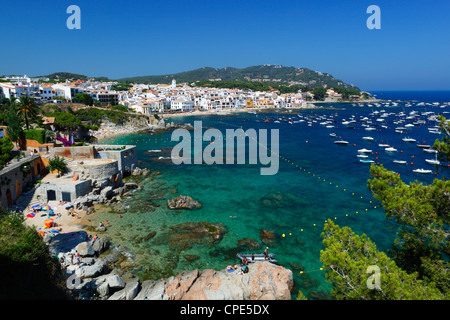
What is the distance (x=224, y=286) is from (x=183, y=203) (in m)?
11.8

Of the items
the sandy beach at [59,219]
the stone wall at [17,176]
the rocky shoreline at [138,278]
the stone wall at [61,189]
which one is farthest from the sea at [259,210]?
the stone wall at [17,176]

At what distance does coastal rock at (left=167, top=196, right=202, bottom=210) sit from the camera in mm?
23906

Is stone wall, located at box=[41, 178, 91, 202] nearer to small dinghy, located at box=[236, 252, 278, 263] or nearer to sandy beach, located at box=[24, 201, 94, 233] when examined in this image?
sandy beach, located at box=[24, 201, 94, 233]

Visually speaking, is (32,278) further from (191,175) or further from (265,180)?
(265,180)

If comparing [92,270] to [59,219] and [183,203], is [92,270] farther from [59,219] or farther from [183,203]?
[183,203]

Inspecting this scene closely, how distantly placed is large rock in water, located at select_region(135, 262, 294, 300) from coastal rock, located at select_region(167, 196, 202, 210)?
9.77 m

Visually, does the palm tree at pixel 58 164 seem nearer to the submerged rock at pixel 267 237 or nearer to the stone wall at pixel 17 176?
the stone wall at pixel 17 176

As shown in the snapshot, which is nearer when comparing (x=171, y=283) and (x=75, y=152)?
(x=171, y=283)

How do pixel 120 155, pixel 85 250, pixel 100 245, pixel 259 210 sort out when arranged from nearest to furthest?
pixel 85 250 < pixel 100 245 < pixel 259 210 < pixel 120 155

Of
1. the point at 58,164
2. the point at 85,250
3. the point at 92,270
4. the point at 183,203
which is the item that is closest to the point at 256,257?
the point at 92,270

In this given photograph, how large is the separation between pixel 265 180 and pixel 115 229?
1873 cm

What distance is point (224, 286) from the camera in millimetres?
13242

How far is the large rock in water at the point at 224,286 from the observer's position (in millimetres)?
12875

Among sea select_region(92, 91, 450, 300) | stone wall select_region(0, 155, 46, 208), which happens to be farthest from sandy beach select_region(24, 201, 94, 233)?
stone wall select_region(0, 155, 46, 208)
